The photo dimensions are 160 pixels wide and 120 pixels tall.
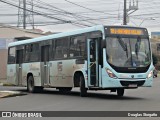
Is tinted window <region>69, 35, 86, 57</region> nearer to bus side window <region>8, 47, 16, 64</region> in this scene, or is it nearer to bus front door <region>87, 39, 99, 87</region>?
bus front door <region>87, 39, 99, 87</region>

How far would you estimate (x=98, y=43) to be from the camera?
62.3ft

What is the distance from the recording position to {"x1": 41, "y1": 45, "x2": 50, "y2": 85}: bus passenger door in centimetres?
2345

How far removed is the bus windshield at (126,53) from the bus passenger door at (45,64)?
5.70 meters

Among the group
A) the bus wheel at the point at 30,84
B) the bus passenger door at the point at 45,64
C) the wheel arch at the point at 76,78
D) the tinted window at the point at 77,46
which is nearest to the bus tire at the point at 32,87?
the bus wheel at the point at 30,84

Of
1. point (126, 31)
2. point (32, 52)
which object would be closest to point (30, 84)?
point (32, 52)

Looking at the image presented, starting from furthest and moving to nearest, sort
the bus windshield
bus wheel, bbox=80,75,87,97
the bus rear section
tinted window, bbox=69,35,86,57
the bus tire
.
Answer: the bus tire < tinted window, bbox=69,35,86,57 < bus wheel, bbox=80,75,87,97 < the bus windshield < the bus rear section

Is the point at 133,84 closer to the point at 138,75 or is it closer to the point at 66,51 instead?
the point at 138,75

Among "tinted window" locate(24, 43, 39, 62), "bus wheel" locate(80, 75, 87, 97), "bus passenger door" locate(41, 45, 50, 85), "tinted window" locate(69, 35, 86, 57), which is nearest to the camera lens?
"bus wheel" locate(80, 75, 87, 97)

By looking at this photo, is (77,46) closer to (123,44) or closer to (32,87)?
(123,44)

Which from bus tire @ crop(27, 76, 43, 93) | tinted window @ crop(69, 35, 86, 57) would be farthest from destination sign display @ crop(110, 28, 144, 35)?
bus tire @ crop(27, 76, 43, 93)

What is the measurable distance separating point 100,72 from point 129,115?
602 cm

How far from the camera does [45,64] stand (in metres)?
23.7

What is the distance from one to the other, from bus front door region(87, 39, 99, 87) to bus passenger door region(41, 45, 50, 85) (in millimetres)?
4539

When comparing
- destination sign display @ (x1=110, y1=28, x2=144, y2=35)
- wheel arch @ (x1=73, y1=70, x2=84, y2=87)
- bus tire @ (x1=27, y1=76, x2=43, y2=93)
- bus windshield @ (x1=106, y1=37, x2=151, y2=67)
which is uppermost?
destination sign display @ (x1=110, y1=28, x2=144, y2=35)
